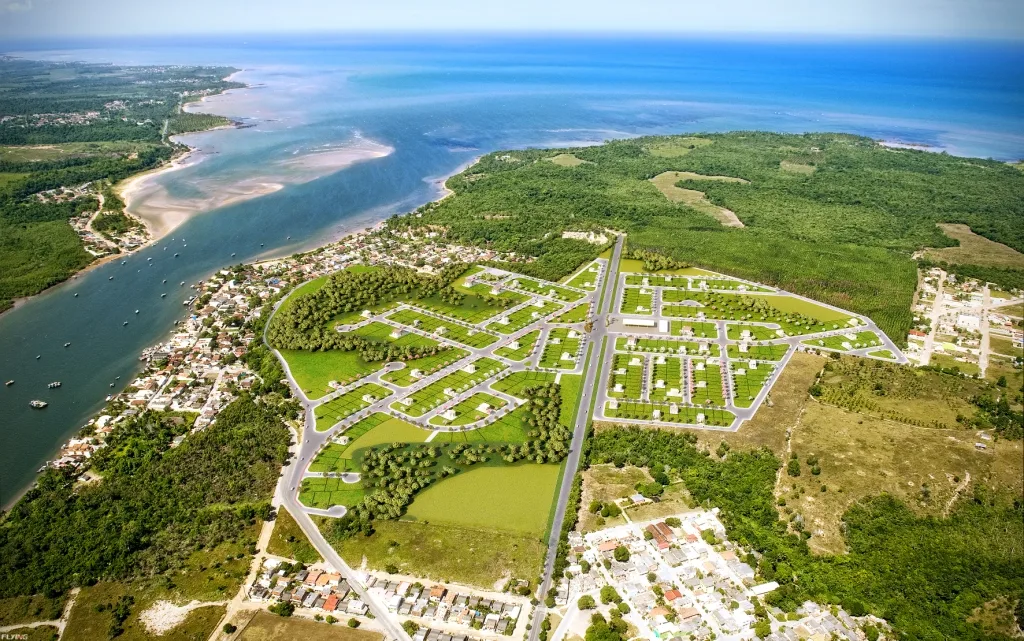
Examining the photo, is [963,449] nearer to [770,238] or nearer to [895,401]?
[895,401]

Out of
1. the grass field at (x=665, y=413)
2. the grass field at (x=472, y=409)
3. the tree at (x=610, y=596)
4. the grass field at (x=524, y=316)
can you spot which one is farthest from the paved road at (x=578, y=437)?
the grass field at (x=472, y=409)

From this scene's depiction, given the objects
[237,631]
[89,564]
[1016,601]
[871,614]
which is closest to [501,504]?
[237,631]

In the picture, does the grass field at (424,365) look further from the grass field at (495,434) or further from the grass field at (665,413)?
the grass field at (665,413)

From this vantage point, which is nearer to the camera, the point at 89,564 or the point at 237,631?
the point at 237,631

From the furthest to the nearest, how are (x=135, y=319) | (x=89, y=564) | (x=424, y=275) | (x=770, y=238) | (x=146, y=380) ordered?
1. (x=770, y=238)
2. (x=424, y=275)
3. (x=135, y=319)
4. (x=146, y=380)
5. (x=89, y=564)

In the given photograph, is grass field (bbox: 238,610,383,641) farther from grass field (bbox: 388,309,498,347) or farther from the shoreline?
grass field (bbox: 388,309,498,347)

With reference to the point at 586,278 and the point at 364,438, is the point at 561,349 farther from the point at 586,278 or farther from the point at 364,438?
the point at 364,438

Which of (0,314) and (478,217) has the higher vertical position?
(478,217)

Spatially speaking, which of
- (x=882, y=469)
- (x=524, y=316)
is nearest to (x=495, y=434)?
(x=524, y=316)
